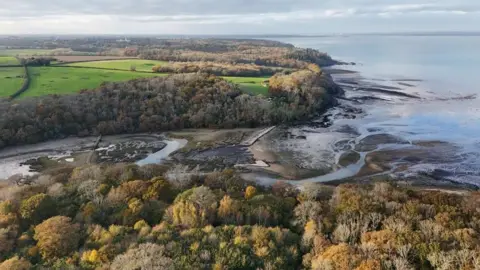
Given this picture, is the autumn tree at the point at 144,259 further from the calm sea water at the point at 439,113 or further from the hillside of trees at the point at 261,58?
the hillside of trees at the point at 261,58

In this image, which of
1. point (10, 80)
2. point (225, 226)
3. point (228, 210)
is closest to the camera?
point (225, 226)

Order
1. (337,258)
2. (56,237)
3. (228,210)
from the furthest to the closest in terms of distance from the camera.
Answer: (228,210)
(56,237)
(337,258)

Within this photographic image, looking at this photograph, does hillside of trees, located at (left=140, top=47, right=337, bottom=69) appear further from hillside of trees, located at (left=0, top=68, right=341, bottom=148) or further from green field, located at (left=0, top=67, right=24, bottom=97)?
hillside of trees, located at (left=0, top=68, right=341, bottom=148)

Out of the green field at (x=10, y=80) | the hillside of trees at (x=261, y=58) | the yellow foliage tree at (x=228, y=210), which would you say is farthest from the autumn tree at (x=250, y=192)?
the hillside of trees at (x=261, y=58)

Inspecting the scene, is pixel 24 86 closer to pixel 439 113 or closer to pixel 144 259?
pixel 144 259

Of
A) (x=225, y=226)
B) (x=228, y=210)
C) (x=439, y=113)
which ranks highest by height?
(x=225, y=226)

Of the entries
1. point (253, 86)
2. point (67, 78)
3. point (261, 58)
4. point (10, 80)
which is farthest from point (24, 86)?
point (261, 58)

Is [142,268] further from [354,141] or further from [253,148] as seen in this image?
[354,141]
